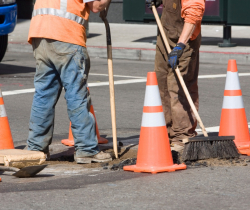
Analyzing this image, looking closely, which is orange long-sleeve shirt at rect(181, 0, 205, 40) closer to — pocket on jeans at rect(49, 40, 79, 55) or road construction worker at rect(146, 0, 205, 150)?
road construction worker at rect(146, 0, 205, 150)

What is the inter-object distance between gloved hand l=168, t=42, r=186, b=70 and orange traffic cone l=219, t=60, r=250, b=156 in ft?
2.43

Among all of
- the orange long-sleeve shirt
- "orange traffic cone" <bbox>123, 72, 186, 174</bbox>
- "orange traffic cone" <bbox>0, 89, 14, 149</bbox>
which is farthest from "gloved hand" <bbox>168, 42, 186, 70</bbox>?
"orange traffic cone" <bbox>0, 89, 14, 149</bbox>

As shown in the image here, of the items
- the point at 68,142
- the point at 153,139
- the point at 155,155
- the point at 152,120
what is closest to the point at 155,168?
the point at 155,155

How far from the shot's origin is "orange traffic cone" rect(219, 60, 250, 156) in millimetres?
5602

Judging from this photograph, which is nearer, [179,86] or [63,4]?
[63,4]

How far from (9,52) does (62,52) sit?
11.9m

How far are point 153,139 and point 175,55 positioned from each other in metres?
0.89

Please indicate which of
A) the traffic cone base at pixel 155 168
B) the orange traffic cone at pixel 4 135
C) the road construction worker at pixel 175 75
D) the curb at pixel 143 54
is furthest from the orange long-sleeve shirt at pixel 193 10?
the curb at pixel 143 54

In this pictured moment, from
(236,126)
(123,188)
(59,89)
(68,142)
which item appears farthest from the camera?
(68,142)

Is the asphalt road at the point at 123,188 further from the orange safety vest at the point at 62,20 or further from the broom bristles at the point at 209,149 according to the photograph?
the orange safety vest at the point at 62,20

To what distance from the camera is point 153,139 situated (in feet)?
15.2

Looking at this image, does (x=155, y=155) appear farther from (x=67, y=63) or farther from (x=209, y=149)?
(x=67, y=63)

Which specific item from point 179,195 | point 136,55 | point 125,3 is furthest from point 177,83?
point 125,3

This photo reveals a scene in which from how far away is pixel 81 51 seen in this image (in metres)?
4.96
